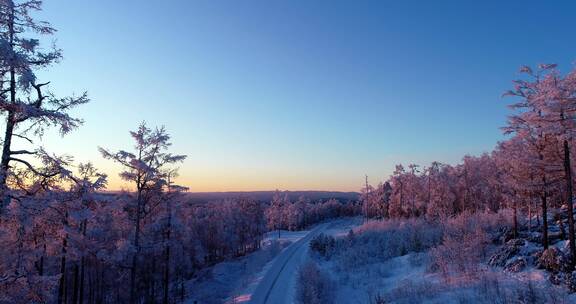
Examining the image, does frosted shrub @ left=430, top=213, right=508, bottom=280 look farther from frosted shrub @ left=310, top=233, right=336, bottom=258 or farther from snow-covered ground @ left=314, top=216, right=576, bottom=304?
frosted shrub @ left=310, top=233, right=336, bottom=258

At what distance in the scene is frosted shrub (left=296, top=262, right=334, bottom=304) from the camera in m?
21.1

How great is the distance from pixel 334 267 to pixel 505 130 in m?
18.7

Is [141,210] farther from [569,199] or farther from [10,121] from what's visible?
[569,199]

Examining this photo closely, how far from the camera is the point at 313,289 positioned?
2195 cm

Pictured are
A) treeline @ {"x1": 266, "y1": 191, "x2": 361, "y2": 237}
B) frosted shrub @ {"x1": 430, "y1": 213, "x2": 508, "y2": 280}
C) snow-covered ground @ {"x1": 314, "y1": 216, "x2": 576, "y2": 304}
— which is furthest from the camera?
treeline @ {"x1": 266, "y1": 191, "x2": 361, "y2": 237}

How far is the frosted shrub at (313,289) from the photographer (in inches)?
830

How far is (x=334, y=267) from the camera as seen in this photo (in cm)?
3391

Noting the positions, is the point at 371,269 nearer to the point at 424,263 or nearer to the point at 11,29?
the point at 424,263

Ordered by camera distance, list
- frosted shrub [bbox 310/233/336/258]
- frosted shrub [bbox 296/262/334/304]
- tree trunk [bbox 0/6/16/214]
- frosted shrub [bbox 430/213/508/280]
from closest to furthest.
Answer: tree trunk [bbox 0/6/16/214]
frosted shrub [bbox 430/213/508/280]
frosted shrub [bbox 296/262/334/304]
frosted shrub [bbox 310/233/336/258]

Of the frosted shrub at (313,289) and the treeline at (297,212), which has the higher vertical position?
the frosted shrub at (313,289)

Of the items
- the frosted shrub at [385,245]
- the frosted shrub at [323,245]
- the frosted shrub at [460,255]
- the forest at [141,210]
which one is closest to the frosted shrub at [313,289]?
the forest at [141,210]

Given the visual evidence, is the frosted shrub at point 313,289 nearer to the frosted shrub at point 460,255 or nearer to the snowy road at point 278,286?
the snowy road at point 278,286

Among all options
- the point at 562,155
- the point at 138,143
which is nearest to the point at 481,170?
the point at 562,155

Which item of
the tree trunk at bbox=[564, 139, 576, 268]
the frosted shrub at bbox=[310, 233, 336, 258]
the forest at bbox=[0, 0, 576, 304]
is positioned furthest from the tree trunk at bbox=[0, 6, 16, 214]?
the frosted shrub at bbox=[310, 233, 336, 258]
